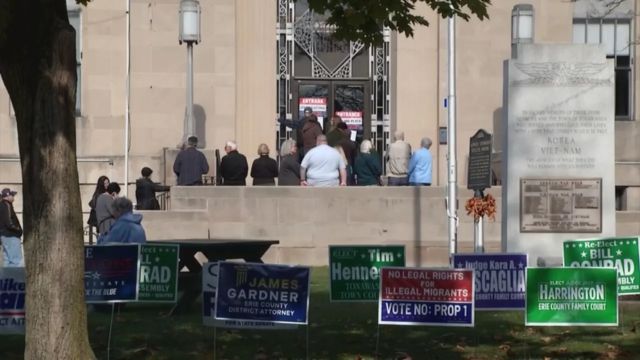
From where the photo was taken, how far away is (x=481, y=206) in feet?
69.5

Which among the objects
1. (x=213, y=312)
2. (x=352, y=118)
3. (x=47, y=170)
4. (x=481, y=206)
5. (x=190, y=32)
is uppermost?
(x=190, y=32)

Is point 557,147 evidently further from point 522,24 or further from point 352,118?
point 352,118

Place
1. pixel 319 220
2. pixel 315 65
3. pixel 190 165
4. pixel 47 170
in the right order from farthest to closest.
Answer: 1. pixel 315 65
2. pixel 190 165
3. pixel 319 220
4. pixel 47 170

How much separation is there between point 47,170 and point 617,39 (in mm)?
20220

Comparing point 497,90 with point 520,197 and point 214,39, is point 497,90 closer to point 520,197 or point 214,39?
point 214,39

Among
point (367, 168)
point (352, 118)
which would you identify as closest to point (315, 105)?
point (352, 118)

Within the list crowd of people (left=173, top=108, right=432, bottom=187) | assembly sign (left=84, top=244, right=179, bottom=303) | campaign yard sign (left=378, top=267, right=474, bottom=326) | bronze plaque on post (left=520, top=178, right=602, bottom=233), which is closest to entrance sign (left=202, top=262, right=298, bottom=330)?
assembly sign (left=84, top=244, right=179, bottom=303)

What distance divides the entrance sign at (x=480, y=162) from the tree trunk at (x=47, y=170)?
37.6ft

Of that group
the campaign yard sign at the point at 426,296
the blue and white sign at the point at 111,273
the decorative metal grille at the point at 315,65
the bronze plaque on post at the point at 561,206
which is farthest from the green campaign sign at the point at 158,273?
the decorative metal grille at the point at 315,65

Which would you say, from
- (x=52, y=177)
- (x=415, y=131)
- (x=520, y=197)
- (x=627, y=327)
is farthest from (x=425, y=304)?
(x=415, y=131)

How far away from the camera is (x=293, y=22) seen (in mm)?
27984

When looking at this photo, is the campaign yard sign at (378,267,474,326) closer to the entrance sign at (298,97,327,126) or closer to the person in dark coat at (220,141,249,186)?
the person in dark coat at (220,141,249,186)

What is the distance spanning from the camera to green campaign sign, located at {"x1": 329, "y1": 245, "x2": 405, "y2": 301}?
523 inches

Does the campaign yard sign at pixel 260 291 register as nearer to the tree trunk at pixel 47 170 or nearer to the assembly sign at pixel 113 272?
the assembly sign at pixel 113 272
